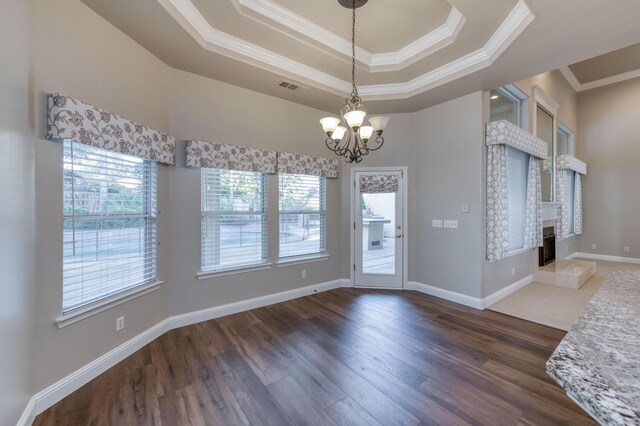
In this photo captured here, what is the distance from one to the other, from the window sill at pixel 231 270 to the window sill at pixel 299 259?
0.70ft

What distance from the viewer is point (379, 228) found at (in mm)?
4812

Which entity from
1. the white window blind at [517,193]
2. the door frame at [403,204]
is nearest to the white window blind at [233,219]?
the door frame at [403,204]

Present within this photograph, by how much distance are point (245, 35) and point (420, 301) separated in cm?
414

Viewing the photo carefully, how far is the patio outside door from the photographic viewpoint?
474cm

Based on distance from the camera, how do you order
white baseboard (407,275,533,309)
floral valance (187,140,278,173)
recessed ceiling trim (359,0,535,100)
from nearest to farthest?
recessed ceiling trim (359,0,535,100) < floral valance (187,140,278,173) < white baseboard (407,275,533,309)

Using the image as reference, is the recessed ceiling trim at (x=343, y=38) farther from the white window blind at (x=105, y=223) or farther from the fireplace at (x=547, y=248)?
the fireplace at (x=547, y=248)

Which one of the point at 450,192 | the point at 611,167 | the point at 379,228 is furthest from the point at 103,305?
the point at 611,167

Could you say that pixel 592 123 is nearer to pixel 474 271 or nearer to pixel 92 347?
pixel 474 271

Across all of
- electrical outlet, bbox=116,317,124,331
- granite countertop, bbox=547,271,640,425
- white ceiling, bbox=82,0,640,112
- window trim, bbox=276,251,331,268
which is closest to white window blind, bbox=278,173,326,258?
window trim, bbox=276,251,331,268

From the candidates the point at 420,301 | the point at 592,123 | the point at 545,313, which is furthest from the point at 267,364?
the point at 592,123

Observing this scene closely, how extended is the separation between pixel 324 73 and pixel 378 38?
2.64 feet

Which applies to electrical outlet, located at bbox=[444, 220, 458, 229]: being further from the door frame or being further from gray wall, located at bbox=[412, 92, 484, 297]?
the door frame

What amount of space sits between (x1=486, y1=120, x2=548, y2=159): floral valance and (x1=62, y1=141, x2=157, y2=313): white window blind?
4330mm

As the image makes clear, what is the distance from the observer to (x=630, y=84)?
6535 mm
